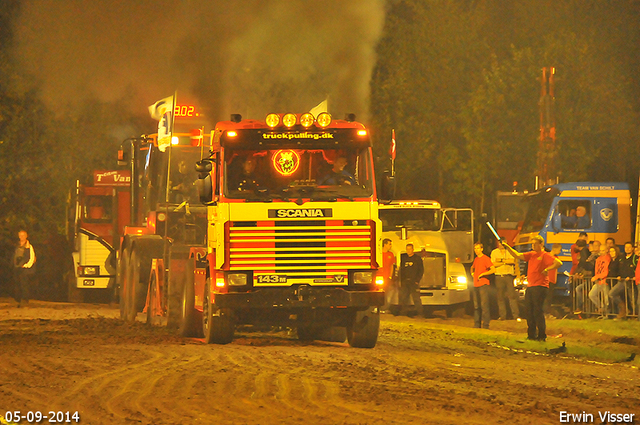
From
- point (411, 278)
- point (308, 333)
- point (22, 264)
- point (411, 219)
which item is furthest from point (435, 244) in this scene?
point (22, 264)

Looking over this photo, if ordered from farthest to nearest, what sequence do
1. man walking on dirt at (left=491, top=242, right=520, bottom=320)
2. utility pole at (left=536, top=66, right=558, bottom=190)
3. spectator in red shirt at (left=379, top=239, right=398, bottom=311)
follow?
utility pole at (left=536, top=66, right=558, bottom=190), spectator in red shirt at (left=379, top=239, right=398, bottom=311), man walking on dirt at (left=491, top=242, right=520, bottom=320)

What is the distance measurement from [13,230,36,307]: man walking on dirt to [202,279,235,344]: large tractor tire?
12.9m

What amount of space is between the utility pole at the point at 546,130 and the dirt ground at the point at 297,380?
11402 mm

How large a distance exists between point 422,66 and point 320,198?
2915 cm

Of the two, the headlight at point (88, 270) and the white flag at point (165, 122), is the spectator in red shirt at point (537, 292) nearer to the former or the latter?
the white flag at point (165, 122)

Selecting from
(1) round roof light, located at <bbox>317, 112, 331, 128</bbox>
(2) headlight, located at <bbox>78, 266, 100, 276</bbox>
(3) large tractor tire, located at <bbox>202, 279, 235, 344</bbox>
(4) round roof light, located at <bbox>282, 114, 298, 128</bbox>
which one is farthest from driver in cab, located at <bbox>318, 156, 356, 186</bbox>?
(2) headlight, located at <bbox>78, 266, 100, 276</bbox>

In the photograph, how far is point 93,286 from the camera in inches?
1206

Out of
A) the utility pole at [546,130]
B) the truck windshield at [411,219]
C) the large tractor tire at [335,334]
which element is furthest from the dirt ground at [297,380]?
the utility pole at [546,130]

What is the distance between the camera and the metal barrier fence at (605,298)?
21.9 meters

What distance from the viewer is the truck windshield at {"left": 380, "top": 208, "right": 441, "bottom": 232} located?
27078 mm

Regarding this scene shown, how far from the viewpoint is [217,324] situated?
52.1 ft

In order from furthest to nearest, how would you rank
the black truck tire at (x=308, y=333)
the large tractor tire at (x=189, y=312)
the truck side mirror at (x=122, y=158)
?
the truck side mirror at (x=122, y=158)
the black truck tire at (x=308, y=333)
the large tractor tire at (x=189, y=312)

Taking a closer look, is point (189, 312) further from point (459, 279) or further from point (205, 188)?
point (459, 279)

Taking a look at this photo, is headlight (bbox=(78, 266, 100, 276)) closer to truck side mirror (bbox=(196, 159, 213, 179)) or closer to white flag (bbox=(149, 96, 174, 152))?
white flag (bbox=(149, 96, 174, 152))
